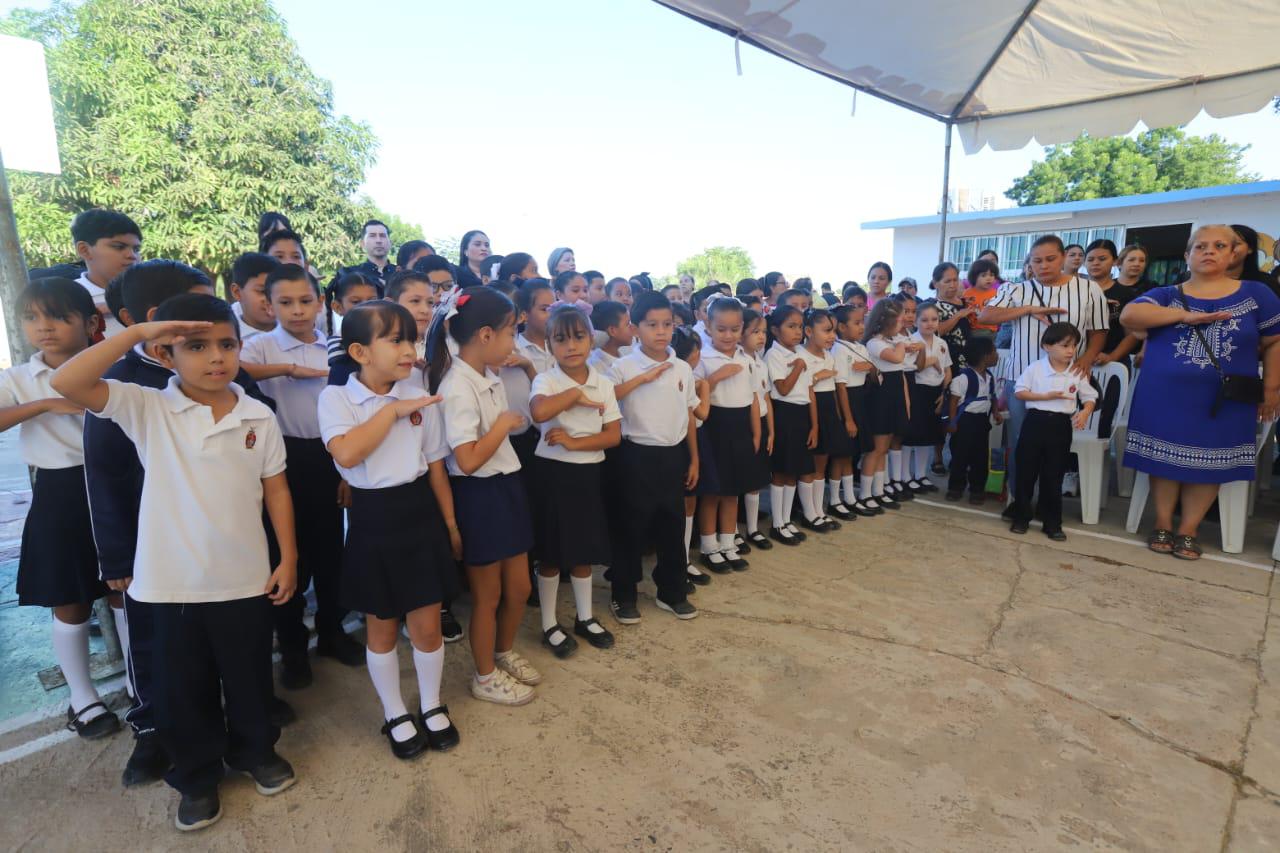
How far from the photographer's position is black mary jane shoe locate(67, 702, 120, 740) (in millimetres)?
2248

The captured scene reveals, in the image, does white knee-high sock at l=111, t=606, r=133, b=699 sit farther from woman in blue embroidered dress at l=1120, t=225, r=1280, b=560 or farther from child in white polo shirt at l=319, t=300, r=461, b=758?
woman in blue embroidered dress at l=1120, t=225, r=1280, b=560

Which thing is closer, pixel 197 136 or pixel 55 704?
pixel 55 704

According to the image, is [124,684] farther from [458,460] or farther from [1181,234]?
[1181,234]

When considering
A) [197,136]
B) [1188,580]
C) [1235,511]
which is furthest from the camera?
[197,136]

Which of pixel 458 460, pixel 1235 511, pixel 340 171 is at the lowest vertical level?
→ pixel 1235 511

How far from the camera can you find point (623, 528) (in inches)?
123

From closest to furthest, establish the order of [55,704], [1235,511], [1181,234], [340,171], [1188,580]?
[55,704] → [1188,580] → [1235,511] → [340,171] → [1181,234]

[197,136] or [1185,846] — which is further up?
[197,136]

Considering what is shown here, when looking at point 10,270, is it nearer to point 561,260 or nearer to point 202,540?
point 202,540

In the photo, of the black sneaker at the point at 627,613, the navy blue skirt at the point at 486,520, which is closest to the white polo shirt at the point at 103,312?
the navy blue skirt at the point at 486,520

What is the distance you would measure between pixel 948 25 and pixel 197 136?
39.8 feet

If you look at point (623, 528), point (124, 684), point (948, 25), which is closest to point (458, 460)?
point (623, 528)

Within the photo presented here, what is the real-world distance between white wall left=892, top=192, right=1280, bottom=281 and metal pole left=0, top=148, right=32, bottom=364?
17382 mm

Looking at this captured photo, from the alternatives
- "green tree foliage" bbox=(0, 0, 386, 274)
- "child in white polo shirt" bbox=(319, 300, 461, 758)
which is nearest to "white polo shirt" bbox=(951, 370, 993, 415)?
"child in white polo shirt" bbox=(319, 300, 461, 758)
